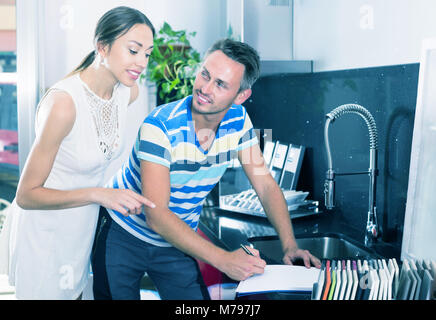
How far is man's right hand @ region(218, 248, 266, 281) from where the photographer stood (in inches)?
37.0

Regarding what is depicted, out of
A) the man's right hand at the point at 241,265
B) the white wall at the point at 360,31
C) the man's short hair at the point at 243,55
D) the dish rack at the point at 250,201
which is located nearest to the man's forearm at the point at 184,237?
the man's right hand at the point at 241,265

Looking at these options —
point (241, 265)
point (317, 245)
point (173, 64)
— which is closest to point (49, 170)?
point (241, 265)

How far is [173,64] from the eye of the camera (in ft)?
5.94

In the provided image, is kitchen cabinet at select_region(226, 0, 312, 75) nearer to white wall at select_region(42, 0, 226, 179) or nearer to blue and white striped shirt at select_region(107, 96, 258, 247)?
white wall at select_region(42, 0, 226, 179)

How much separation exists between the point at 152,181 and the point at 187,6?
91 centimetres

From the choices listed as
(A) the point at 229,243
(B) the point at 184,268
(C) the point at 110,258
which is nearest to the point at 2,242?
(C) the point at 110,258

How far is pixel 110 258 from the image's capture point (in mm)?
1154

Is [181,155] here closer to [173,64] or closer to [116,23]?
[116,23]

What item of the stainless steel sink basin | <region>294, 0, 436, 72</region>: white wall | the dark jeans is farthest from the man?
<region>294, 0, 436, 72</region>: white wall

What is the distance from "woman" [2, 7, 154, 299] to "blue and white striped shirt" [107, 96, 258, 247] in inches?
3.7

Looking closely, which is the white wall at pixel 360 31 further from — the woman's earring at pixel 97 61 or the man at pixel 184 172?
the woman's earring at pixel 97 61

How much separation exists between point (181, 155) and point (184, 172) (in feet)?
0.14

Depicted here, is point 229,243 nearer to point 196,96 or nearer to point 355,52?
point 196,96

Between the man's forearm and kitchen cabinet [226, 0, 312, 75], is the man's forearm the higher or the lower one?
the lower one
